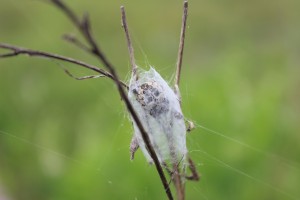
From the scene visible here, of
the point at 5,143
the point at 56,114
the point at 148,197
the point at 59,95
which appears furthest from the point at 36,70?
the point at 148,197

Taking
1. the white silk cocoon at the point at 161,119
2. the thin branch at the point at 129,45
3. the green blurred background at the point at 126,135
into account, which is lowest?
the green blurred background at the point at 126,135

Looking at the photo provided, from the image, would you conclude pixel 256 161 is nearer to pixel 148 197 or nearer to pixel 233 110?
pixel 233 110

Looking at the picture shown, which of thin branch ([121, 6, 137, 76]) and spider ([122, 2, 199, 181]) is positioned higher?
thin branch ([121, 6, 137, 76])

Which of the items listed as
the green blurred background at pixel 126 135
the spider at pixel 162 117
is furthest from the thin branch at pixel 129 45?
the green blurred background at pixel 126 135

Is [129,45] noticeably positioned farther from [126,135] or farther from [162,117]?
[126,135]

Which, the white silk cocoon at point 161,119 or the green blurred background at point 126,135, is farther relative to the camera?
the green blurred background at point 126,135

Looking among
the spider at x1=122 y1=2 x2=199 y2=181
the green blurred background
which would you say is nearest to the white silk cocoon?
the spider at x1=122 y1=2 x2=199 y2=181

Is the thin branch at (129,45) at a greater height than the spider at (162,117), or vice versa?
the thin branch at (129,45)

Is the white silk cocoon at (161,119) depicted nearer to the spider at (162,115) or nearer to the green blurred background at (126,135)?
the spider at (162,115)

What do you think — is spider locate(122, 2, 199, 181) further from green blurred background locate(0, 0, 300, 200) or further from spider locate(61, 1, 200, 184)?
green blurred background locate(0, 0, 300, 200)
